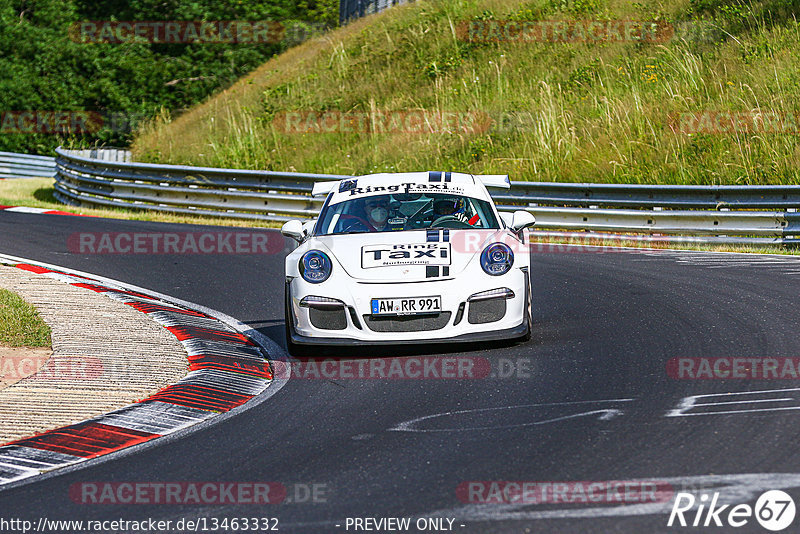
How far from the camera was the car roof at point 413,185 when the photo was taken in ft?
29.8

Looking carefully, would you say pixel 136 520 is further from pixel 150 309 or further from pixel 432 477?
pixel 150 309

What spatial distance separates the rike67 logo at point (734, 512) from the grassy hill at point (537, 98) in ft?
44.2

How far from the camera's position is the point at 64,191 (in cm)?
2350

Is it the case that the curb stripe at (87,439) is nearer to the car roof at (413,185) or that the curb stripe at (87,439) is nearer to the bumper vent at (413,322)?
the bumper vent at (413,322)

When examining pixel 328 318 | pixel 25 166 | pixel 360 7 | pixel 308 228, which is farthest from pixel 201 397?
pixel 360 7

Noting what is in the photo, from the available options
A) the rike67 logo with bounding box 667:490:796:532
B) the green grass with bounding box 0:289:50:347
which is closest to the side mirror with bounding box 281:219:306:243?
the green grass with bounding box 0:289:50:347

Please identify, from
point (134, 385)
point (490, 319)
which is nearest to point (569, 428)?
point (490, 319)

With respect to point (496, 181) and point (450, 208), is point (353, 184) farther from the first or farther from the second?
point (496, 181)

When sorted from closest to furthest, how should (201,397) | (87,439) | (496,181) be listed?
(87,439) < (201,397) < (496,181)

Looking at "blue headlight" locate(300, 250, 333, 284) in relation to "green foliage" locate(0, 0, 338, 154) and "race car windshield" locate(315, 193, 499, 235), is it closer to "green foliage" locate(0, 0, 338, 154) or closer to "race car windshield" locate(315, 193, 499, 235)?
"race car windshield" locate(315, 193, 499, 235)

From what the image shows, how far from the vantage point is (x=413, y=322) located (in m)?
7.70

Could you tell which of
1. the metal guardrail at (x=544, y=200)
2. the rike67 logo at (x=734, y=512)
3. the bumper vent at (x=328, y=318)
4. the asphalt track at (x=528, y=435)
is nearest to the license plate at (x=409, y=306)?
the bumper vent at (x=328, y=318)

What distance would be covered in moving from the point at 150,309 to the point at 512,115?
14072 mm

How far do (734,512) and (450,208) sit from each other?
5.00m
